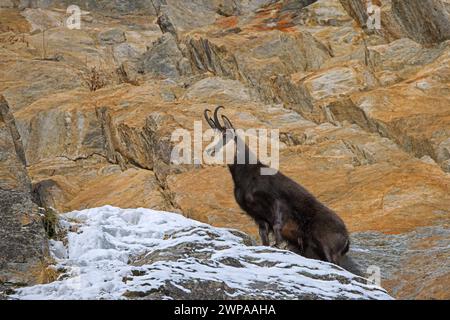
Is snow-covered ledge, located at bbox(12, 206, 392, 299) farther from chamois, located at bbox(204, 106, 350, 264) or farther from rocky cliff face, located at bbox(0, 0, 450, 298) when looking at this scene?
rocky cliff face, located at bbox(0, 0, 450, 298)

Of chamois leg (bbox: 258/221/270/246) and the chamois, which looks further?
chamois leg (bbox: 258/221/270/246)

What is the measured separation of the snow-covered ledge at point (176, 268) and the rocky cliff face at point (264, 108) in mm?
1603

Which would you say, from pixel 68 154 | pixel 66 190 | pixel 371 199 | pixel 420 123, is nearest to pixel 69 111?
pixel 68 154

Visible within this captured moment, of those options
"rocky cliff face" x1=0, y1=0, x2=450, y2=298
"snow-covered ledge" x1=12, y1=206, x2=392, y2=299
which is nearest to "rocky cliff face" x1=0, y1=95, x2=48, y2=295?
"snow-covered ledge" x1=12, y1=206, x2=392, y2=299

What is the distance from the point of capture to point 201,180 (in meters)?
14.9

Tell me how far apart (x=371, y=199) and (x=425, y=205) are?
1005mm

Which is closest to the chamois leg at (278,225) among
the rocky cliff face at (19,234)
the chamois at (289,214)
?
the chamois at (289,214)

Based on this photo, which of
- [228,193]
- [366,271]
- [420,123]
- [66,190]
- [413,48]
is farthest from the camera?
[413,48]

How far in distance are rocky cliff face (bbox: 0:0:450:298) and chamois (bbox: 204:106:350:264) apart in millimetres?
931

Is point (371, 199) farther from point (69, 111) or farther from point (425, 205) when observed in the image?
point (69, 111)

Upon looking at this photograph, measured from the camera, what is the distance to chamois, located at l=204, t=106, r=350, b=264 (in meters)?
9.12

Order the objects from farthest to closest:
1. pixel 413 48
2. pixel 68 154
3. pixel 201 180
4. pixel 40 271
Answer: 1. pixel 413 48
2. pixel 68 154
3. pixel 201 180
4. pixel 40 271

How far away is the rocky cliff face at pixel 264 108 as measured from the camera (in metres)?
12.7

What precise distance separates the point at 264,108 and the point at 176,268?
549 inches
